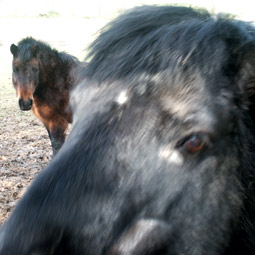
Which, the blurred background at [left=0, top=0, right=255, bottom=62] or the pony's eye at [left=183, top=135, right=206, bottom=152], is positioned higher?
the pony's eye at [left=183, top=135, right=206, bottom=152]

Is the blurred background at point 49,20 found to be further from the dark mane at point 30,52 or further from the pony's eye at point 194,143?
the pony's eye at point 194,143

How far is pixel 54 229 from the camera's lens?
1.10m

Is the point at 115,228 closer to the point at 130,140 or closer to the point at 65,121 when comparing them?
the point at 130,140

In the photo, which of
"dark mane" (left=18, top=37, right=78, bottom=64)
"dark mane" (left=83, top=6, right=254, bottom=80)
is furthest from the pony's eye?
"dark mane" (left=18, top=37, right=78, bottom=64)

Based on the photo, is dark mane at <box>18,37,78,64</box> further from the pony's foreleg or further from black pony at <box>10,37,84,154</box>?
the pony's foreleg

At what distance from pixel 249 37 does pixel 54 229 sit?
1.11 metres

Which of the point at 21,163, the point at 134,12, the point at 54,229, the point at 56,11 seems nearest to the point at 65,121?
the point at 21,163

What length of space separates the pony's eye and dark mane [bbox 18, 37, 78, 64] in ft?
20.3

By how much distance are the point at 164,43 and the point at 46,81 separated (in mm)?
6175

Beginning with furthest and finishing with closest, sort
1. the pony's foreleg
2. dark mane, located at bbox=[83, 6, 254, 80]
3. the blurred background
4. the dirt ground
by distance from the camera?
the blurred background, the pony's foreleg, the dirt ground, dark mane, located at bbox=[83, 6, 254, 80]

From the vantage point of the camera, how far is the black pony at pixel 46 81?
676 centimetres

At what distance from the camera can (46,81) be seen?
23.6 ft

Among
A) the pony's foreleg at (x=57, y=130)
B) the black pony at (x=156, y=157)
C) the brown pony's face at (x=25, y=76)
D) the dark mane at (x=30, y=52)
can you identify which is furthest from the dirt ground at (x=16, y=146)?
the brown pony's face at (x=25, y=76)

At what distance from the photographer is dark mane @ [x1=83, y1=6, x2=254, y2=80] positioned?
1.34m
